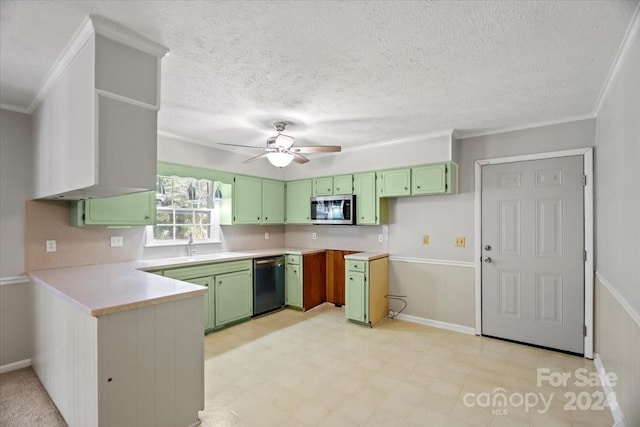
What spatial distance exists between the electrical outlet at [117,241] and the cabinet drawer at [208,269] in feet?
2.24

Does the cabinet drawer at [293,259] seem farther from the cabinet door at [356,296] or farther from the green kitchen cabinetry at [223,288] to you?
the cabinet door at [356,296]

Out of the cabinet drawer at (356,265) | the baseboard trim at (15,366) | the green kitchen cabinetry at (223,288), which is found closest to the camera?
the baseboard trim at (15,366)

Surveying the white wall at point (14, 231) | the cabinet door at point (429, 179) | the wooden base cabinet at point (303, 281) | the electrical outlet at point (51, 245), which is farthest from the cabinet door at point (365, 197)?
the white wall at point (14, 231)

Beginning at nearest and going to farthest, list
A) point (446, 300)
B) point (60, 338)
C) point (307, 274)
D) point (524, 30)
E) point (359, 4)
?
point (359, 4)
point (524, 30)
point (60, 338)
point (446, 300)
point (307, 274)

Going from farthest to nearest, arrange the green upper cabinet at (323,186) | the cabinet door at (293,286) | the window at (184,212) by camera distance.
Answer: the green upper cabinet at (323,186) → the cabinet door at (293,286) → the window at (184,212)

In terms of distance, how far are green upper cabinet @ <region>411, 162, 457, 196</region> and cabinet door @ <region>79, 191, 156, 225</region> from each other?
125 inches

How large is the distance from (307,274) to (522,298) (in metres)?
2.83

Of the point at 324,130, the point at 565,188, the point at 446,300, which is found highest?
the point at 324,130

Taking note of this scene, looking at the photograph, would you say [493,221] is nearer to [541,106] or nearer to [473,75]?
[541,106]

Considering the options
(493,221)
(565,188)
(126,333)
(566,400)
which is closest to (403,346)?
(566,400)

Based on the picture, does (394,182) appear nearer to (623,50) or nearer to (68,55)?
(623,50)

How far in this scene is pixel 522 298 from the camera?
3.51m

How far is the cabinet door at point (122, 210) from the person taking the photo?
305 centimetres

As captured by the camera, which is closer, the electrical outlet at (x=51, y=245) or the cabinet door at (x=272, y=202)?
the electrical outlet at (x=51, y=245)
